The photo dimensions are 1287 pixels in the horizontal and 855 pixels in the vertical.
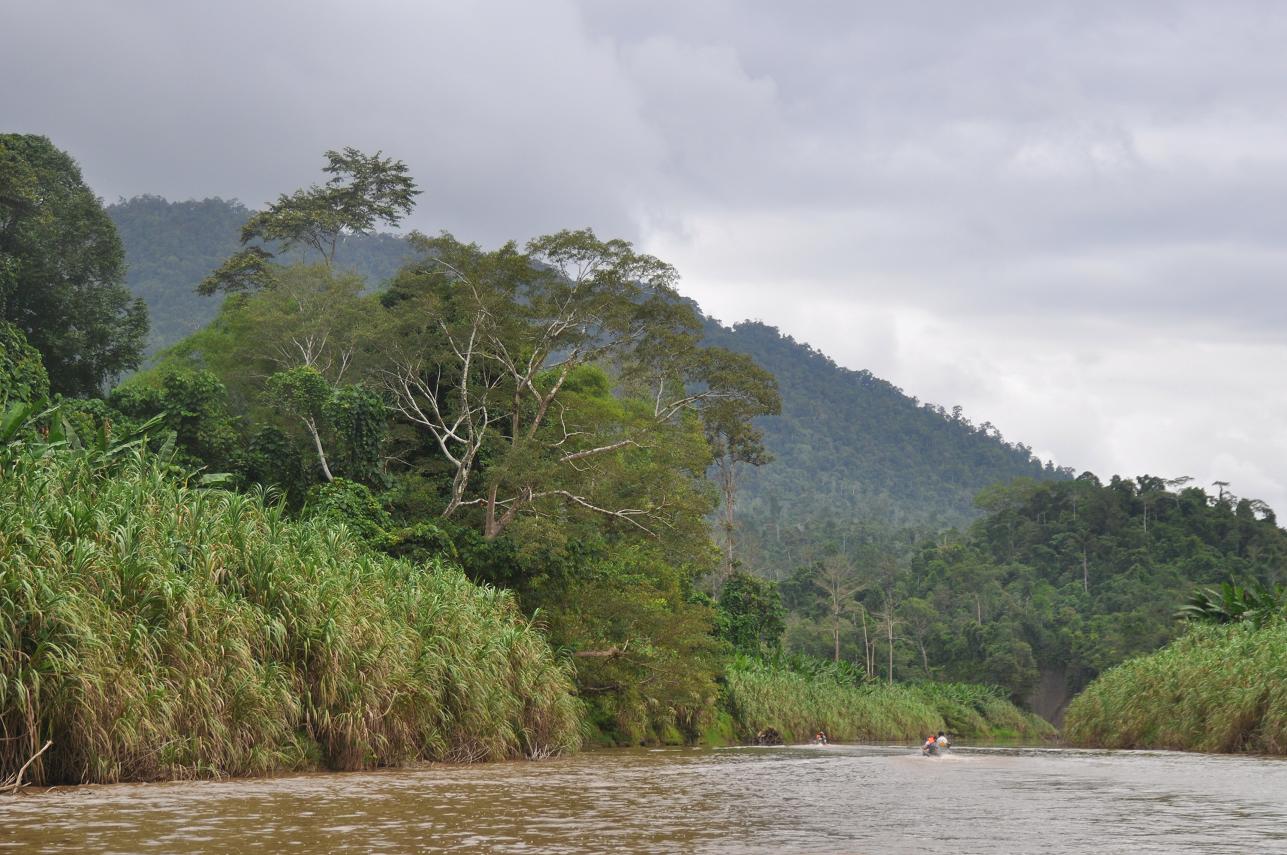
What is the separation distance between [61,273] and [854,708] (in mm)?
36785

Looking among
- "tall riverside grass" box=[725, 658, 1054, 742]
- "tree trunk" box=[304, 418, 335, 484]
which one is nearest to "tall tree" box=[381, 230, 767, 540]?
"tree trunk" box=[304, 418, 335, 484]

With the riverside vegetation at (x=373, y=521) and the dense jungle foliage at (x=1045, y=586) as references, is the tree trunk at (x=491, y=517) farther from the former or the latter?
the dense jungle foliage at (x=1045, y=586)

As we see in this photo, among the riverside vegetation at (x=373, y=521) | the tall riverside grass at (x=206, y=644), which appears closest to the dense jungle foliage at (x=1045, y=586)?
the riverside vegetation at (x=373, y=521)

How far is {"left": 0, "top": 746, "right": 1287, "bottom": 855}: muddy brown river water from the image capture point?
30.0ft

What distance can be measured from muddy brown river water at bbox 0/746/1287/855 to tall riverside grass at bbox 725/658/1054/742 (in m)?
27.1

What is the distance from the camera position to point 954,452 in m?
185

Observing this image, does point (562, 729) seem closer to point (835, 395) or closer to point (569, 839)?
point (569, 839)

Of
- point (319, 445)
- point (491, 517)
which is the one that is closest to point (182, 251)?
point (319, 445)

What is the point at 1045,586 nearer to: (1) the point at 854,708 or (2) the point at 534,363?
(1) the point at 854,708

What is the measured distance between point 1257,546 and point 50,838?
9289cm

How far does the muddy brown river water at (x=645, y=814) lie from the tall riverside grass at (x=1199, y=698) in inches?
381

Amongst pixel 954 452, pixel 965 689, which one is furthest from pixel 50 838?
pixel 954 452

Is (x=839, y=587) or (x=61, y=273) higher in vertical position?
(x=61, y=273)

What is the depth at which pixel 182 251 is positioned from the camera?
14488 centimetres
